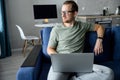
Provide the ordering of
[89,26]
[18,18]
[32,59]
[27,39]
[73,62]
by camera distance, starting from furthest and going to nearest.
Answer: [18,18] → [27,39] → [89,26] → [32,59] → [73,62]

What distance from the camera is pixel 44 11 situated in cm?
477

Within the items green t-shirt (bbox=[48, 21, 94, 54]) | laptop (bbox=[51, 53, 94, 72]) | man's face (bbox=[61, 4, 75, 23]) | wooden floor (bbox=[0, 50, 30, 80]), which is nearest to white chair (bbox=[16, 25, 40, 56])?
wooden floor (bbox=[0, 50, 30, 80])

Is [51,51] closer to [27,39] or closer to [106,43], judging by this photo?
[106,43]

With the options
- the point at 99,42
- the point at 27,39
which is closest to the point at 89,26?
the point at 99,42

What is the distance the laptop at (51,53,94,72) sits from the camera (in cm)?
166

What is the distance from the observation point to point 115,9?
5410 millimetres

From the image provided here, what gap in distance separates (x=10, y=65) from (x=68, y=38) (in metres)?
2.08

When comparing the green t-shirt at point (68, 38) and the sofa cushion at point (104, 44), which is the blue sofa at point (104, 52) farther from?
the green t-shirt at point (68, 38)

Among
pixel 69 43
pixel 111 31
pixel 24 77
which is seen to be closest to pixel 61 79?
pixel 24 77

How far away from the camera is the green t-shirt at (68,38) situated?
211 centimetres

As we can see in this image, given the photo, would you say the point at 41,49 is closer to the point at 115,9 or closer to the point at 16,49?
the point at 16,49

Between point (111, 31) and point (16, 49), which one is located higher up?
point (111, 31)

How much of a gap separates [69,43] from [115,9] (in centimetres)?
371

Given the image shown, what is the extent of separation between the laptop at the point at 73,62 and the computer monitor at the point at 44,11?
3105mm
